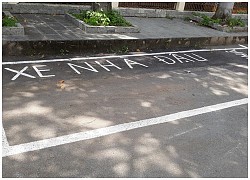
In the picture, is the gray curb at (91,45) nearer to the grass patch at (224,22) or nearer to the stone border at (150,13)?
the grass patch at (224,22)

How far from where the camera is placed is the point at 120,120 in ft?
15.8

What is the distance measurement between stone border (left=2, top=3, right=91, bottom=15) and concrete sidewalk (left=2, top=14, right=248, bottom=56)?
1.06 feet

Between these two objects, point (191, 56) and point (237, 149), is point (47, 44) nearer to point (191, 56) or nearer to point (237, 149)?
point (191, 56)

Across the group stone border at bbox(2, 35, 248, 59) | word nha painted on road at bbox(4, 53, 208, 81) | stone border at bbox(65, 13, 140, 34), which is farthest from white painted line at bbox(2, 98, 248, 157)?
stone border at bbox(65, 13, 140, 34)

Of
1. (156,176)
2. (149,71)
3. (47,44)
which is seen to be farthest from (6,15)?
(156,176)

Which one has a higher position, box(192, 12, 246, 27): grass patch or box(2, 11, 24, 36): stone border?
box(2, 11, 24, 36): stone border

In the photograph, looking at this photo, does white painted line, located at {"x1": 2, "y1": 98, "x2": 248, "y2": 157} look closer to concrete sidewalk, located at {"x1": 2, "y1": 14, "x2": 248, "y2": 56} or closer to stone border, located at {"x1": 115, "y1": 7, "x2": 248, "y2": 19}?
concrete sidewalk, located at {"x1": 2, "y1": 14, "x2": 248, "y2": 56}

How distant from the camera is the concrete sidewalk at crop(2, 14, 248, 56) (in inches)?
296

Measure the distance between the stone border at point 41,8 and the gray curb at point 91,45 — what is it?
12.4 ft

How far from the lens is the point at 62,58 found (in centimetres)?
746

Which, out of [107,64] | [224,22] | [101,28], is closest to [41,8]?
[101,28]

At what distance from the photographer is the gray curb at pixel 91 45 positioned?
287 inches

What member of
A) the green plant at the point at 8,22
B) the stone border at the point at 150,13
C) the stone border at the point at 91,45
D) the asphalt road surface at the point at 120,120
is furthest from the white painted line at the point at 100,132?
the stone border at the point at 150,13

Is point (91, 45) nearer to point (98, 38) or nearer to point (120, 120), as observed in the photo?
point (98, 38)
